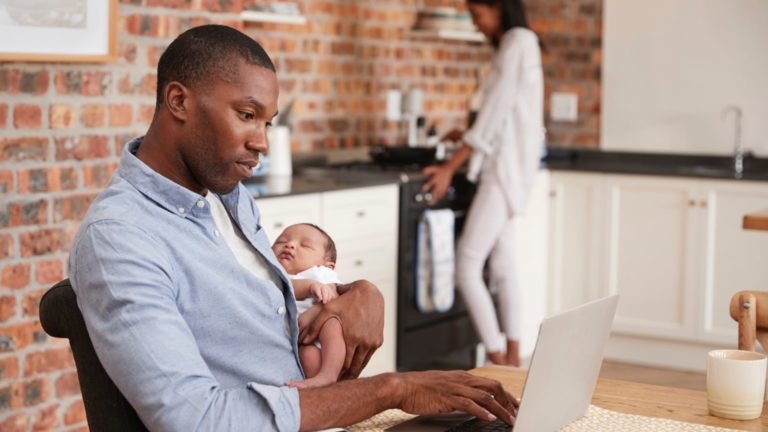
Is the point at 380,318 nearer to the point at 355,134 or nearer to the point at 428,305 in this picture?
the point at 428,305

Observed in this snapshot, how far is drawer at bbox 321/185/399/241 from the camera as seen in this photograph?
14.5 feet

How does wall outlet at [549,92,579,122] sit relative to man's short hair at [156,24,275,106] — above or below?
above

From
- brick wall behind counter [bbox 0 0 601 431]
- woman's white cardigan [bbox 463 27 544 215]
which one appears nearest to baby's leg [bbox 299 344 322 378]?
brick wall behind counter [bbox 0 0 601 431]

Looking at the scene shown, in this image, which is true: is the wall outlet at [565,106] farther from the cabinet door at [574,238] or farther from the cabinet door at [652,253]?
the cabinet door at [652,253]

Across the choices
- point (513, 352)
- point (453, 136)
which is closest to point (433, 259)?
point (513, 352)

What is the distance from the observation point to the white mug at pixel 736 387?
1720mm

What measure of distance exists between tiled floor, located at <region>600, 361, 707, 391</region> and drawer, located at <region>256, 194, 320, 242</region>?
1.79m

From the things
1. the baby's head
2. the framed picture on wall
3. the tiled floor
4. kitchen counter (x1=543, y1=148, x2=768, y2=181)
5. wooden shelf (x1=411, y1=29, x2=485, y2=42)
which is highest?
wooden shelf (x1=411, y1=29, x2=485, y2=42)

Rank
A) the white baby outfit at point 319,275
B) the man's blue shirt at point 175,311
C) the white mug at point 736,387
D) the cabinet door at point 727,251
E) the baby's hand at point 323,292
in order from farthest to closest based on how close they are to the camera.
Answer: the cabinet door at point 727,251, the white baby outfit at point 319,275, the baby's hand at point 323,292, the white mug at point 736,387, the man's blue shirt at point 175,311

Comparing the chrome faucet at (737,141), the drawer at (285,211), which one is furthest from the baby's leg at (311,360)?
the chrome faucet at (737,141)

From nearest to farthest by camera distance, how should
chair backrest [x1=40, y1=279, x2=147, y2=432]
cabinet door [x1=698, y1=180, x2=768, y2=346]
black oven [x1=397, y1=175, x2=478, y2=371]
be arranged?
chair backrest [x1=40, y1=279, x2=147, y2=432], black oven [x1=397, y1=175, x2=478, y2=371], cabinet door [x1=698, y1=180, x2=768, y2=346]

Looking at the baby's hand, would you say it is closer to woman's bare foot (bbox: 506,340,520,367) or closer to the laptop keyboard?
the laptop keyboard

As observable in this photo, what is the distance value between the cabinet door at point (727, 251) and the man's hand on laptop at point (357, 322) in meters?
3.82

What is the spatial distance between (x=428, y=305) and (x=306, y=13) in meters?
1.39
